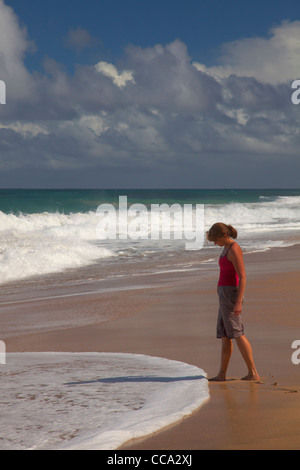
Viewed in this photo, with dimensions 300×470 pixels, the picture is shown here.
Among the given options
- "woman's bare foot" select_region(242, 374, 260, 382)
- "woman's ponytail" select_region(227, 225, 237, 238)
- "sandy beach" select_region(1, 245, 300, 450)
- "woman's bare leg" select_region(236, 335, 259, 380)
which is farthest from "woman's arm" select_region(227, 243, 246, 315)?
"sandy beach" select_region(1, 245, 300, 450)

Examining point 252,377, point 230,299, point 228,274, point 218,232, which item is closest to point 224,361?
point 252,377

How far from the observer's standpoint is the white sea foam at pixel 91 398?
13.7 feet

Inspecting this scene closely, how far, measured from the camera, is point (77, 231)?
96.1 ft

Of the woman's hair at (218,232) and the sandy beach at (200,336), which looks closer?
the sandy beach at (200,336)

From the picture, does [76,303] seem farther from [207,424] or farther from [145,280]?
[207,424]

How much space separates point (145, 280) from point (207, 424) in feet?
29.9

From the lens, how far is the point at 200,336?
7668 mm

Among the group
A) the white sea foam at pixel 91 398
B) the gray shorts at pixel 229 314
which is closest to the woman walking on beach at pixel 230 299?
the gray shorts at pixel 229 314

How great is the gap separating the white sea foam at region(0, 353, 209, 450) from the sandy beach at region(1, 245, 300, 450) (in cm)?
20

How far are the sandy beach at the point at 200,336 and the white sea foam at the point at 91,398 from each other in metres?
0.20

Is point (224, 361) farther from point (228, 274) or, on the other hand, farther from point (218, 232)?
point (218, 232)

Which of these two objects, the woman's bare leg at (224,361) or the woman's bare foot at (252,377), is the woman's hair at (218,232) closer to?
the woman's bare leg at (224,361)
